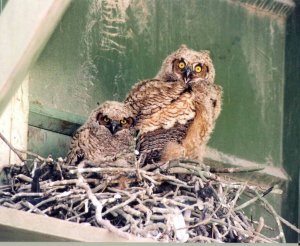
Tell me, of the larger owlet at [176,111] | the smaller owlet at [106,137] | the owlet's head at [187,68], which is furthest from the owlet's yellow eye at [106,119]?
the owlet's head at [187,68]

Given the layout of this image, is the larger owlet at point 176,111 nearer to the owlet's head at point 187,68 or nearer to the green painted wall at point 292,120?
the owlet's head at point 187,68

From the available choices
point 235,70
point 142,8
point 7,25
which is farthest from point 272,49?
point 7,25

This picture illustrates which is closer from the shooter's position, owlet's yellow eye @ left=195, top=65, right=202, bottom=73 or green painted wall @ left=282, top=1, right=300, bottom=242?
owlet's yellow eye @ left=195, top=65, right=202, bottom=73

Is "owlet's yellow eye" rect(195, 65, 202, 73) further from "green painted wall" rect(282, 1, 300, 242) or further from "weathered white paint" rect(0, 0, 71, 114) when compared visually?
"weathered white paint" rect(0, 0, 71, 114)

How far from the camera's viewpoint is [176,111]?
6996mm

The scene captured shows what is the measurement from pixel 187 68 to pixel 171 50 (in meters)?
0.56

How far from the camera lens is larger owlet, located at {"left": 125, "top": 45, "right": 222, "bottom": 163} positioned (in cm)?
692

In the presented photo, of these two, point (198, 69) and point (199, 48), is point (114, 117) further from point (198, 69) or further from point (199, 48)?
point (199, 48)

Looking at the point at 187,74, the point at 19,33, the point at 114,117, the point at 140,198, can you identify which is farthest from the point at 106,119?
the point at 19,33

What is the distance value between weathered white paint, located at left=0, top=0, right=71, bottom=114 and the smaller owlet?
2.34ft

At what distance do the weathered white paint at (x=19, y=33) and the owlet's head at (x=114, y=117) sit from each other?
0.76 metres

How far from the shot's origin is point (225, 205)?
649 centimetres

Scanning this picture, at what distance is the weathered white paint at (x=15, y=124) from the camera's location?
269 inches

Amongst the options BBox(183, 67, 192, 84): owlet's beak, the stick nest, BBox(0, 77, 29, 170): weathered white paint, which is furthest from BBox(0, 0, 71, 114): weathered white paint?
BBox(183, 67, 192, 84): owlet's beak
